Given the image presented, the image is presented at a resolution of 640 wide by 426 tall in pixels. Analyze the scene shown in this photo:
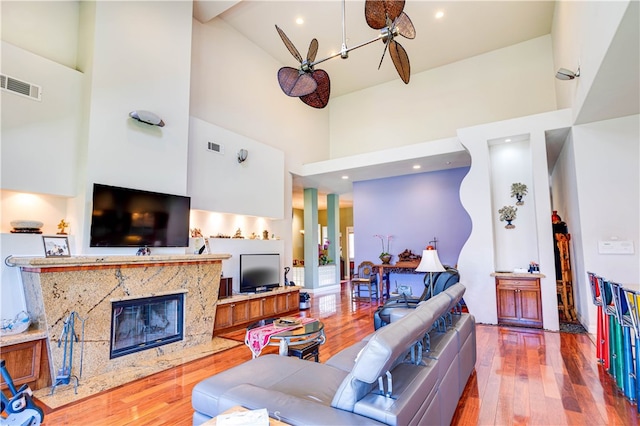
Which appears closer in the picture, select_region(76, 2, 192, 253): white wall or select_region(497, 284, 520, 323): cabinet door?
select_region(76, 2, 192, 253): white wall

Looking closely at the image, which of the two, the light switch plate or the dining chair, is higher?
the light switch plate

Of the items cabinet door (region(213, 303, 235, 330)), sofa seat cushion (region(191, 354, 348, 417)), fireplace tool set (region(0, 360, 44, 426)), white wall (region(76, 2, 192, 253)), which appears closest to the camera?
sofa seat cushion (region(191, 354, 348, 417))

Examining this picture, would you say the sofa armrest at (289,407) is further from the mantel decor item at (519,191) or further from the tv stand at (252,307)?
the mantel decor item at (519,191)

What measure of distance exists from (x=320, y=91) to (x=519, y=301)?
461 cm

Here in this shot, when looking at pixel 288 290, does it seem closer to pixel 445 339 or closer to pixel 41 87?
pixel 445 339

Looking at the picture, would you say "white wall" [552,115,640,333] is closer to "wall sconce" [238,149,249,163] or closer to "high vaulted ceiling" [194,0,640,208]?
"high vaulted ceiling" [194,0,640,208]

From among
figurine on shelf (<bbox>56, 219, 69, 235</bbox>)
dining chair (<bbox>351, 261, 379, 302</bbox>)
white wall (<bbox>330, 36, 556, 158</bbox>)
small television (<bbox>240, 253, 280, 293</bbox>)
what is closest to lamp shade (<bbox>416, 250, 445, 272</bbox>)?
small television (<bbox>240, 253, 280, 293</bbox>)

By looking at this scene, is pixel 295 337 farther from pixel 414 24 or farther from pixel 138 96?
pixel 414 24

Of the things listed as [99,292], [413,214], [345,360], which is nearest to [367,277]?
[413,214]

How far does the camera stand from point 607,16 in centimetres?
300

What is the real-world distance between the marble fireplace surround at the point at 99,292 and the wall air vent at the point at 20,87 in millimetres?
1840

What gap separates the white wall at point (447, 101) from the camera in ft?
23.1

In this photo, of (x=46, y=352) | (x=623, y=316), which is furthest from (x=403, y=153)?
(x=46, y=352)

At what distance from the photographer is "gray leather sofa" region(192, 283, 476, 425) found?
4.75 feet
